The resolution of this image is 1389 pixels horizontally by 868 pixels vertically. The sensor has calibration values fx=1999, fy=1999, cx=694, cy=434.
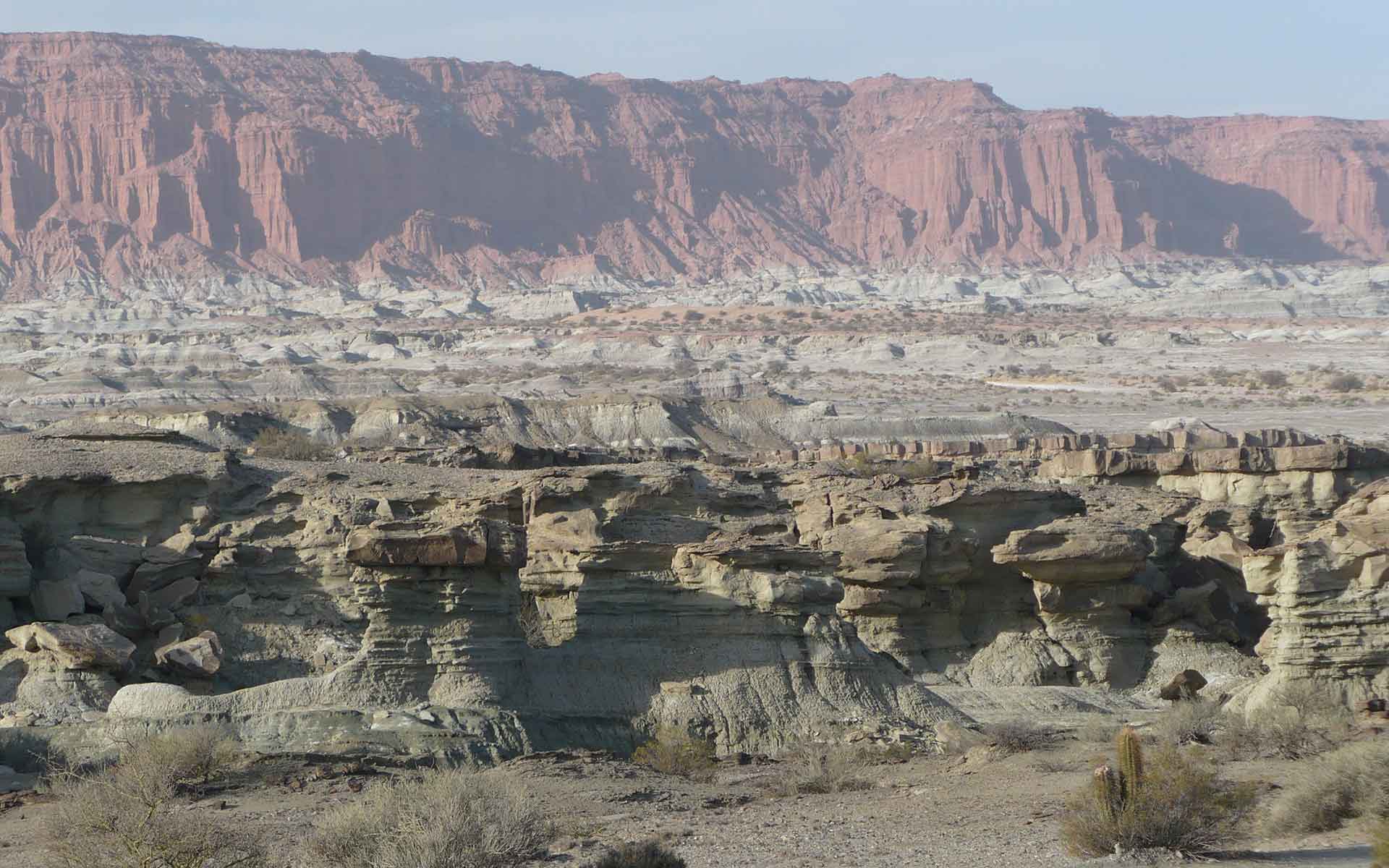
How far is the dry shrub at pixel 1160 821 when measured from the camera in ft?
44.1

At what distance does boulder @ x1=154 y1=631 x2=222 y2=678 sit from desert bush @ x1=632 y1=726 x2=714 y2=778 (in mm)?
4499

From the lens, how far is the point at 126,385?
3526 inches

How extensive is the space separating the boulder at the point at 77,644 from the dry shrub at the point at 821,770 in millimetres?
6599

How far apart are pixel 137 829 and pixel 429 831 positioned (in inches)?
73.6

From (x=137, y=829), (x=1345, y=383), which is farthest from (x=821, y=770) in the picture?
(x=1345, y=383)

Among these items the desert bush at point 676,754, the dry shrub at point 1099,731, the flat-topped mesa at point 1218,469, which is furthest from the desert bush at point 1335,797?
the flat-topped mesa at point 1218,469

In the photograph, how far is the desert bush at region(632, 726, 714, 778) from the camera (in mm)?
18594

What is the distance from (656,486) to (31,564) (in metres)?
8.02

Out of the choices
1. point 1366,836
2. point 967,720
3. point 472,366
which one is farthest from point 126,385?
point 1366,836

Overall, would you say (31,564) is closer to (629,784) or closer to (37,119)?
(629,784)

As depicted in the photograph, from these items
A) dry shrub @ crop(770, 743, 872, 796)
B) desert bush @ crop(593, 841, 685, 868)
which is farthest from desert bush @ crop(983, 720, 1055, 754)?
desert bush @ crop(593, 841, 685, 868)

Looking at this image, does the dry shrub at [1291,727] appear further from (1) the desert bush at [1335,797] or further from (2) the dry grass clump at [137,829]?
(2) the dry grass clump at [137,829]

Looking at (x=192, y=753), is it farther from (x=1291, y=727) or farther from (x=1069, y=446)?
(x=1069, y=446)

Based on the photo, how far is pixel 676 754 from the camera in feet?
61.7
